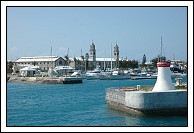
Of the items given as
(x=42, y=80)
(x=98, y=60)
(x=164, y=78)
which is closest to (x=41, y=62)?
(x=98, y=60)

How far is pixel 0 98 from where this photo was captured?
13.1 m

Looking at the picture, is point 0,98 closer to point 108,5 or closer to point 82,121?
point 108,5

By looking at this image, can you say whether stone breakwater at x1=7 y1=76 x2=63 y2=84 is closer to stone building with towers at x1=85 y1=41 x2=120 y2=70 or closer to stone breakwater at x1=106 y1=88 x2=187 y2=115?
stone breakwater at x1=106 y1=88 x2=187 y2=115

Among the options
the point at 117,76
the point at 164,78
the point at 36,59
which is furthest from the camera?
the point at 36,59

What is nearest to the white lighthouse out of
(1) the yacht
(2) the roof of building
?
(1) the yacht

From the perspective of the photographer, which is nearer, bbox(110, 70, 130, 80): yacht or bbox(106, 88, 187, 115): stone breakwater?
bbox(106, 88, 187, 115): stone breakwater

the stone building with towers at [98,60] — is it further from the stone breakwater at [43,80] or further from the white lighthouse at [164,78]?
the white lighthouse at [164,78]

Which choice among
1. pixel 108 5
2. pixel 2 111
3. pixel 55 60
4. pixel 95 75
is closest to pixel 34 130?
pixel 2 111

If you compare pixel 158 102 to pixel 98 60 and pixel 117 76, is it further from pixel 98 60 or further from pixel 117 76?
pixel 98 60

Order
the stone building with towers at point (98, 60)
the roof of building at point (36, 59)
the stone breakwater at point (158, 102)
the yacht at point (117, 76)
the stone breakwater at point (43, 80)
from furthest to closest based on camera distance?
1. the stone building with towers at point (98, 60)
2. the roof of building at point (36, 59)
3. the yacht at point (117, 76)
4. the stone breakwater at point (43, 80)
5. the stone breakwater at point (158, 102)

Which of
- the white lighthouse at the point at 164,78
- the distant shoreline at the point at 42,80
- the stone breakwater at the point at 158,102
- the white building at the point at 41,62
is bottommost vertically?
the distant shoreline at the point at 42,80

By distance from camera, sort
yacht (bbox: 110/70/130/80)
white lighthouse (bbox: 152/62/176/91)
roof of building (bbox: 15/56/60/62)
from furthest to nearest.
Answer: roof of building (bbox: 15/56/60/62)
yacht (bbox: 110/70/130/80)
white lighthouse (bbox: 152/62/176/91)

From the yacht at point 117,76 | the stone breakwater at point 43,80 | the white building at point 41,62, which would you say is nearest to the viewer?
the stone breakwater at point 43,80

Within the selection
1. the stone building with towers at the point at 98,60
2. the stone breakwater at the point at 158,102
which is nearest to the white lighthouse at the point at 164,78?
the stone breakwater at the point at 158,102
